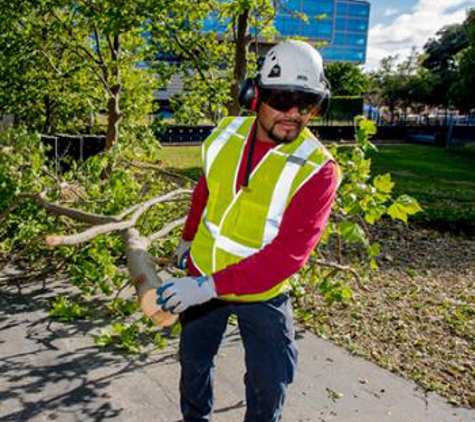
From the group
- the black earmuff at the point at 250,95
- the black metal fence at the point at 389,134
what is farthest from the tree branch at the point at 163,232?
the black metal fence at the point at 389,134

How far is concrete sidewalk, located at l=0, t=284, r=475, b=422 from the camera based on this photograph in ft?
10.6

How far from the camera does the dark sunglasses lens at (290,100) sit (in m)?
2.27

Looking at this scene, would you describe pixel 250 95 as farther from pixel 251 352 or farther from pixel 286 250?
pixel 251 352

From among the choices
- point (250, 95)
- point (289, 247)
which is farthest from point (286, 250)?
point (250, 95)

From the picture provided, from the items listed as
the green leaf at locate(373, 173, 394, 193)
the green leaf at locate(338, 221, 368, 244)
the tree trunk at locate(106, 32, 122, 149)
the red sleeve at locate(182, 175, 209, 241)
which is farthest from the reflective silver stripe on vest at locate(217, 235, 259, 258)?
the tree trunk at locate(106, 32, 122, 149)

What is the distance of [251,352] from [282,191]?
30.9 inches

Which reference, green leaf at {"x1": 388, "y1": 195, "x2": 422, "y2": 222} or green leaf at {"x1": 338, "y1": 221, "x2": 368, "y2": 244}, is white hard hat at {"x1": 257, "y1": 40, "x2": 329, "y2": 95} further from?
green leaf at {"x1": 388, "y1": 195, "x2": 422, "y2": 222}

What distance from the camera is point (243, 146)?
2.41 metres

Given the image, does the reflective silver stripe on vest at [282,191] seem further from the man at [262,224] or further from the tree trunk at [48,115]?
the tree trunk at [48,115]

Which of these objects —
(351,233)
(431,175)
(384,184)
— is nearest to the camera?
(351,233)

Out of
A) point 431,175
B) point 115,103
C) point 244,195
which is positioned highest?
point 115,103

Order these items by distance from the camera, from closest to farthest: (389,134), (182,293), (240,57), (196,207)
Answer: (182,293), (196,207), (240,57), (389,134)

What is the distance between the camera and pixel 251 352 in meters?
A: 2.38

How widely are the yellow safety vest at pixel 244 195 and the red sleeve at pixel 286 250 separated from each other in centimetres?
7
